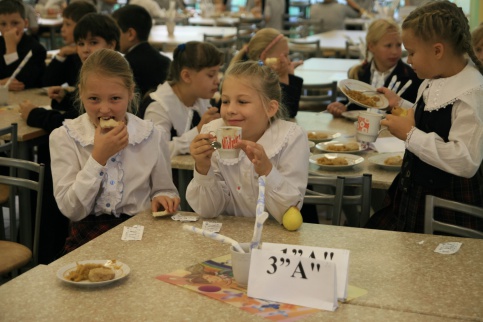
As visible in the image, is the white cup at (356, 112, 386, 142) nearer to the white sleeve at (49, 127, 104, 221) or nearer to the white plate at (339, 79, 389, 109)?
the white plate at (339, 79, 389, 109)

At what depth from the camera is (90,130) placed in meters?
2.79

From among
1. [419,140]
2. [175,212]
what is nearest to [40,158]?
[175,212]

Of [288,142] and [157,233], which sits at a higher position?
[288,142]

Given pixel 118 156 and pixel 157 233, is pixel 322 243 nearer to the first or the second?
pixel 157 233

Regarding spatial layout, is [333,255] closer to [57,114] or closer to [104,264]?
[104,264]

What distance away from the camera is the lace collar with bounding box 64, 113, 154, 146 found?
276 cm

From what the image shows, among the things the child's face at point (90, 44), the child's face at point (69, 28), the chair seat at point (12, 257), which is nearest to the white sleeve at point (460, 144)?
the chair seat at point (12, 257)

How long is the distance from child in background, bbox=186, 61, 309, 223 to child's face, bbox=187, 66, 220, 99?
1.15 m

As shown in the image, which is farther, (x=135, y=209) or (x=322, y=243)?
(x=135, y=209)

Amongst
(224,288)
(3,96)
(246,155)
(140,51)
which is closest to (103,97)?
(246,155)

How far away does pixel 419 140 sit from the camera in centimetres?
276

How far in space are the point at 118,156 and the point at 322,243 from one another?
87 centimetres

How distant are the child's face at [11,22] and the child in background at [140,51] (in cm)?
92

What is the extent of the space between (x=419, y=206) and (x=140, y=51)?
7.78 feet
